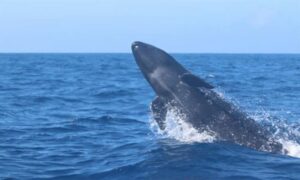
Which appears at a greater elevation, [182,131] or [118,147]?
[182,131]

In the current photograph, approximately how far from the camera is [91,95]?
29.0 meters

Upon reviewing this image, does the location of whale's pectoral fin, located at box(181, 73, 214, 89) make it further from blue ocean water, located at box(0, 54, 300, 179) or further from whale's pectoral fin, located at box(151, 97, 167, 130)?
blue ocean water, located at box(0, 54, 300, 179)

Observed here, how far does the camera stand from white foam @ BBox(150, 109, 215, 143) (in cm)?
1404

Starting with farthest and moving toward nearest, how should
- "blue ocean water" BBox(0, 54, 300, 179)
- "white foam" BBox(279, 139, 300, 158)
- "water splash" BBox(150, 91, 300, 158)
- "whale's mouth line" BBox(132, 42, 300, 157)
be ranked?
"water splash" BBox(150, 91, 300, 158) → "whale's mouth line" BBox(132, 42, 300, 157) → "white foam" BBox(279, 139, 300, 158) → "blue ocean water" BBox(0, 54, 300, 179)

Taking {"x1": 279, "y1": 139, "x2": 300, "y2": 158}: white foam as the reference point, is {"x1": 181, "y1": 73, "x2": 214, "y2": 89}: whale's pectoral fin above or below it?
above

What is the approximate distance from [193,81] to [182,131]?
124 cm

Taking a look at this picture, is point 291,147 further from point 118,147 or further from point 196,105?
point 118,147

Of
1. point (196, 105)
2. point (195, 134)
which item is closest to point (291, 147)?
point (195, 134)

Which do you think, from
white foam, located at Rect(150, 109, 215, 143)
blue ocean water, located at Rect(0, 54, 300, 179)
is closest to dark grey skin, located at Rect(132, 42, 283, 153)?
white foam, located at Rect(150, 109, 215, 143)

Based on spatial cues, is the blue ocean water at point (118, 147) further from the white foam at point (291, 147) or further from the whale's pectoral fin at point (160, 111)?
the whale's pectoral fin at point (160, 111)

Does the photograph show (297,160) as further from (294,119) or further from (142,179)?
(294,119)

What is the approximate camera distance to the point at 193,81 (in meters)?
14.3

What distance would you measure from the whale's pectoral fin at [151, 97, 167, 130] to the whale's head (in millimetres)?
240

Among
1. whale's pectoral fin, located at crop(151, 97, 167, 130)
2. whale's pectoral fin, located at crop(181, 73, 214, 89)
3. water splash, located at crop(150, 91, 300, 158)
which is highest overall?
whale's pectoral fin, located at crop(181, 73, 214, 89)
